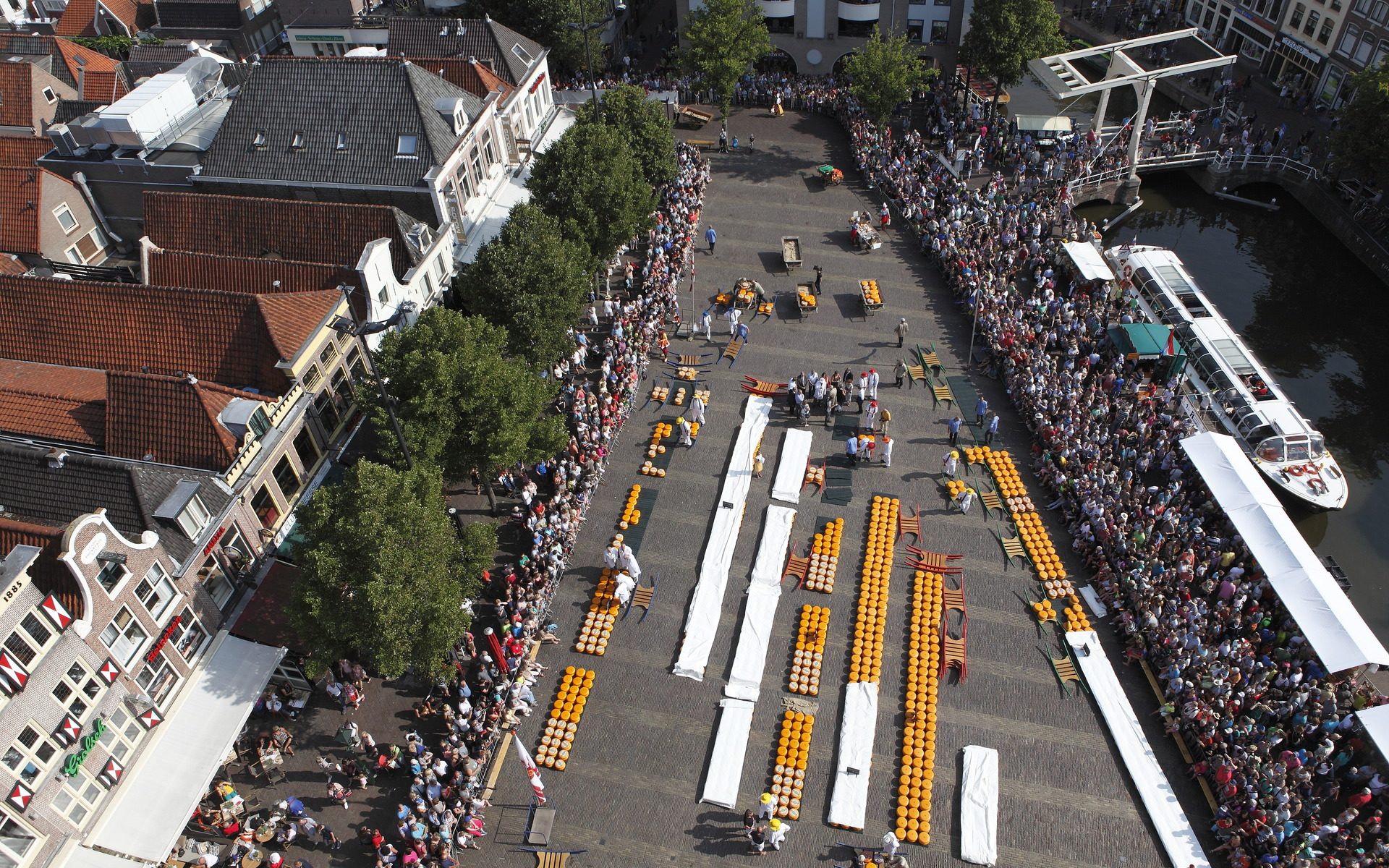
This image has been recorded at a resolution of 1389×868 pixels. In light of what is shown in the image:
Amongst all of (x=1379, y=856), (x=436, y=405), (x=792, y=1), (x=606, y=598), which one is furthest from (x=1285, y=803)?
(x=792, y=1)

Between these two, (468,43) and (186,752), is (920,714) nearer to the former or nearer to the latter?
(186,752)

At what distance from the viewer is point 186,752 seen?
28750 mm

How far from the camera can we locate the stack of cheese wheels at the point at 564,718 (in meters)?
30.2

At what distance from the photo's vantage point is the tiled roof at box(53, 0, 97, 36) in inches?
3184

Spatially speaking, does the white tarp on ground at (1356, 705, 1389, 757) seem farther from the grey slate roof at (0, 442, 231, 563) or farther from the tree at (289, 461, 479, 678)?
the grey slate roof at (0, 442, 231, 563)

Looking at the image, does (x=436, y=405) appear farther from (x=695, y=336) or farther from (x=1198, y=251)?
(x=1198, y=251)

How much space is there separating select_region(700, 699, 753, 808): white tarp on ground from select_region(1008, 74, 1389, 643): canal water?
1017 inches

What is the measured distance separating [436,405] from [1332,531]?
1537 inches

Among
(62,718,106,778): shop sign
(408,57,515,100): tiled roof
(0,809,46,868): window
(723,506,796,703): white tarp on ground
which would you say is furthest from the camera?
(408,57,515,100): tiled roof

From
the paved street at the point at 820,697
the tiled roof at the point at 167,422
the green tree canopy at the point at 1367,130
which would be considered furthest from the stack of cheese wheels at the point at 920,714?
the green tree canopy at the point at 1367,130

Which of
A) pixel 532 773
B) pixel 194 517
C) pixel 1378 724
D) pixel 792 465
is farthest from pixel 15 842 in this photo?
pixel 1378 724

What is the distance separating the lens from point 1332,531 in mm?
38719

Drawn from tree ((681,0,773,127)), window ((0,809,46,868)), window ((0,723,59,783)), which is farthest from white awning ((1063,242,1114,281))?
window ((0,809,46,868))

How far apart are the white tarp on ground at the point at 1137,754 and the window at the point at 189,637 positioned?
31.8 meters
